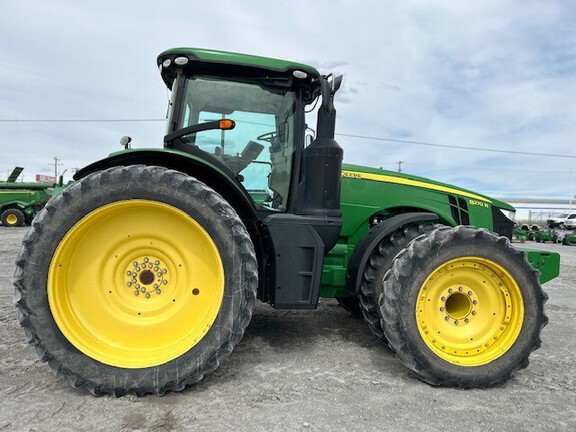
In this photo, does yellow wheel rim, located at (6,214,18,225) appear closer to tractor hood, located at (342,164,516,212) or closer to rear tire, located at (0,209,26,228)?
rear tire, located at (0,209,26,228)

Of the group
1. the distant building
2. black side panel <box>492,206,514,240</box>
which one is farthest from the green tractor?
the distant building

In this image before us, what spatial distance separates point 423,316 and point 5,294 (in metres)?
5.32

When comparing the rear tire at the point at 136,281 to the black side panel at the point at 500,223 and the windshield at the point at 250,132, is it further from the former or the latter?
the black side panel at the point at 500,223

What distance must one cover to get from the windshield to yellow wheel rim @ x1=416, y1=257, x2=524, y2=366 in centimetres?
136

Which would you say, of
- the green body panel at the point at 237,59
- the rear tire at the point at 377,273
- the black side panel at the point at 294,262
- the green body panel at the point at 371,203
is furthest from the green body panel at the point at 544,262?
the green body panel at the point at 237,59

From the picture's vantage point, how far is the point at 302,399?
267cm

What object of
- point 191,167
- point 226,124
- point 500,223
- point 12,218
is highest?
point 226,124

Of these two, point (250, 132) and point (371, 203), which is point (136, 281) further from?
point (371, 203)

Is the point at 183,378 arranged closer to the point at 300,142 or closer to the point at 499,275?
the point at 300,142

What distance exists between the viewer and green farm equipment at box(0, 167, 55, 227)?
19.6m

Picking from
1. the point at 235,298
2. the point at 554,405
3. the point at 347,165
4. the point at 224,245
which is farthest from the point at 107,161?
the point at 554,405

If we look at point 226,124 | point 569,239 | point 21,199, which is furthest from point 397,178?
point 569,239

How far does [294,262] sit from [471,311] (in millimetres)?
1348

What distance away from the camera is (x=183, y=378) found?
2668 millimetres
